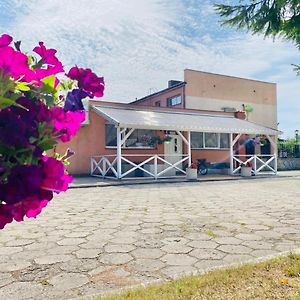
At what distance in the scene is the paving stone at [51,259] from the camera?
3447mm

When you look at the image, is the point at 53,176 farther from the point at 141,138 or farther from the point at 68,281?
the point at 141,138

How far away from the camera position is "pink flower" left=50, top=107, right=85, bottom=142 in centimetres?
102

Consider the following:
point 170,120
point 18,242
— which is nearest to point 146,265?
point 18,242

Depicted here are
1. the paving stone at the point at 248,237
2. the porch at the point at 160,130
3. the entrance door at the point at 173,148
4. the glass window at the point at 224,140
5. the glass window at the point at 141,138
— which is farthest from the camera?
the glass window at the point at 224,140

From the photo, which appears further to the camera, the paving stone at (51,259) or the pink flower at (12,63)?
the paving stone at (51,259)

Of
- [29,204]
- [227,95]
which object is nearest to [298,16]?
[29,204]

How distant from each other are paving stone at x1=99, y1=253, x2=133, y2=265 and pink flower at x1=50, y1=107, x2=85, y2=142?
104 inches

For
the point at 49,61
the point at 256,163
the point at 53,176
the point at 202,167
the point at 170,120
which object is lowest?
the point at 202,167

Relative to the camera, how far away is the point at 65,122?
1.04m

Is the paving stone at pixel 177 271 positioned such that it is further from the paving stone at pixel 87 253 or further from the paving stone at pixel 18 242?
the paving stone at pixel 18 242

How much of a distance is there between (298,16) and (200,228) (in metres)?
3.18

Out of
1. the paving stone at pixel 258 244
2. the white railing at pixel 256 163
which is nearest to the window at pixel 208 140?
the white railing at pixel 256 163

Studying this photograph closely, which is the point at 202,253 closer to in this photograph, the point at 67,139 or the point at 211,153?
the point at 67,139

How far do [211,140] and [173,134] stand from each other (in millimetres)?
2797
